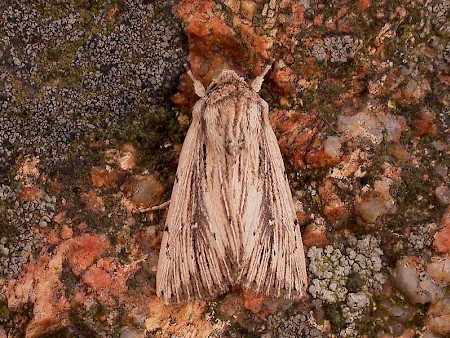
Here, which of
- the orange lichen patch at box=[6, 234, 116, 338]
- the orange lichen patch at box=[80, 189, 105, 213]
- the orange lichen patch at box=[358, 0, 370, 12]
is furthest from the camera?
the orange lichen patch at box=[358, 0, 370, 12]

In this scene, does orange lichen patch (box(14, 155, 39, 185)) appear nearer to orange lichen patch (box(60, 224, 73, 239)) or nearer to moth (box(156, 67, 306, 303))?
orange lichen patch (box(60, 224, 73, 239))

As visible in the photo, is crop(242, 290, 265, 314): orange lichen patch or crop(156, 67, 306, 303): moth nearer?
crop(156, 67, 306, 303): moth

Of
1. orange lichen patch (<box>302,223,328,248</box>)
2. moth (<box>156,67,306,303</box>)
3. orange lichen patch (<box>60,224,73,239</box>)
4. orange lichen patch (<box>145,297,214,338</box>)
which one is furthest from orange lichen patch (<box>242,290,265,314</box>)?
orange lichen patch (<box>60,224,73,239</box>)

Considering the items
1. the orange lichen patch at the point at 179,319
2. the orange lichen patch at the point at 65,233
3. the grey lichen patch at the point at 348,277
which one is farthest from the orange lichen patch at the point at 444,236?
the orange lichen patch at the point at 65,233

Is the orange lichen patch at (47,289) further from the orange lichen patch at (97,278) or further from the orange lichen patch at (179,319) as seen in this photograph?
the orange lichen patch at (179,319)

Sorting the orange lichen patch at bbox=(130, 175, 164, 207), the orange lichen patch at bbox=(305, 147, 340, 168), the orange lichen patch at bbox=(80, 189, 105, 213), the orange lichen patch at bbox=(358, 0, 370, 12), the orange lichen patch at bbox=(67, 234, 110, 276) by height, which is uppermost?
the orange lichen patch at bbox=(358, 0, 370, 12)

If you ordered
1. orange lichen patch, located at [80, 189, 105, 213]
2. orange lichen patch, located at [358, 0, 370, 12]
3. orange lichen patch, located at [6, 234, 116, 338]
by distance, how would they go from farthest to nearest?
orange lichen patch, located at [358, 0, 370, 12], orange lichen patch, located at [80, 189, 105, 213], orange lichen patch, located at [6, 234, 116, 338]

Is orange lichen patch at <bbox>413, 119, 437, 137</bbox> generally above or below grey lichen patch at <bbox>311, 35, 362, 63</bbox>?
below

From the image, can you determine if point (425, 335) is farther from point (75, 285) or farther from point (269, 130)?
point (75, 285)
